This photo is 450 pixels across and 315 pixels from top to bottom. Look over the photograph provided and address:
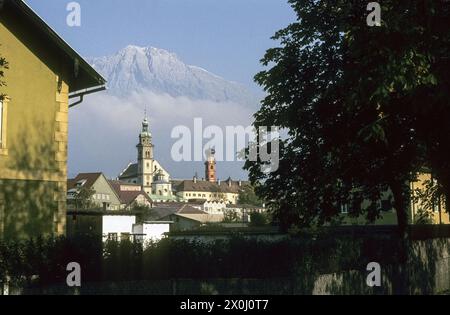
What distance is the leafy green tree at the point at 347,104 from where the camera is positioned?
1277cm

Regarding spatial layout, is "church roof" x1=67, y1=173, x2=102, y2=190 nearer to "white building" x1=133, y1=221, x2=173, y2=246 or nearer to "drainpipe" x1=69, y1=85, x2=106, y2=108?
"white building" x1=133, y1=221, x2=173, y2=246

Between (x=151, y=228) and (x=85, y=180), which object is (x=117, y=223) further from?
(x=85, y=180)

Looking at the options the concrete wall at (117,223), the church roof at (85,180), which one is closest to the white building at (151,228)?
the concrete wall at (117,223)

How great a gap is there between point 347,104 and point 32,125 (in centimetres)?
905

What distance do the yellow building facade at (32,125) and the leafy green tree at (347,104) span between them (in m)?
8.54

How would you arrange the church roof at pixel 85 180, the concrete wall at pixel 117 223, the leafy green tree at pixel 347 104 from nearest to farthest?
the leafy green tree at pixel 347 104, the concrete wall at pixel 117 223, the church roof at pixel 85 180

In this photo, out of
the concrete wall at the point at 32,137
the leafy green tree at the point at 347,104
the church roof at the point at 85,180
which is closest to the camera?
the leafy green tree at the point at 347,104

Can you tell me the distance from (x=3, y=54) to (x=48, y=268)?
739cm

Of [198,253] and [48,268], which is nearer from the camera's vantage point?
[48,268]

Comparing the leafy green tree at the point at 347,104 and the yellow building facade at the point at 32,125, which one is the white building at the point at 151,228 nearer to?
the leafy green tree at the point at 347,104

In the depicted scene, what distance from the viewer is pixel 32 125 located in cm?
1623

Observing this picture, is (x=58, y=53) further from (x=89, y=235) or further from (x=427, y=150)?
(x=427, y=150)
